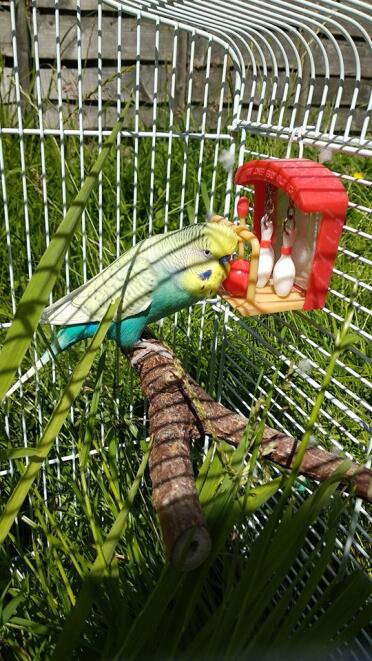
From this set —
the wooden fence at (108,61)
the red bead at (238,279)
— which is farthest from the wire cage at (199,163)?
the red bead at (238,279)

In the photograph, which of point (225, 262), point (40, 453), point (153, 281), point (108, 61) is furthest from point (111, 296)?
point (108, 61)

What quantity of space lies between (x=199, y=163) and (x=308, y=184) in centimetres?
32

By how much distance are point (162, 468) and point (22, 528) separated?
2.30 feet

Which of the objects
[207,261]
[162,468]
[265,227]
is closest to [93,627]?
[162,468]

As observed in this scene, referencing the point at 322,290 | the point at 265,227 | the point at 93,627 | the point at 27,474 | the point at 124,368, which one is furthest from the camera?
the point at 124,368

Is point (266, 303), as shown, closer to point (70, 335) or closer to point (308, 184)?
point (308, 184)

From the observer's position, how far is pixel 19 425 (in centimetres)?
119

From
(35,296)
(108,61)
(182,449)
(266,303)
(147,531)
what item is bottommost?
(147,531)

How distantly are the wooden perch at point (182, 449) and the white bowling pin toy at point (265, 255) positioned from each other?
7.6 inches

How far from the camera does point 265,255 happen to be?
957 mm

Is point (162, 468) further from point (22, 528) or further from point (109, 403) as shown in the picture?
Answer: point (22, 528)

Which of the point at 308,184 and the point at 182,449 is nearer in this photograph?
the point at 182,449

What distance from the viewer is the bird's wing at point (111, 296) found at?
89 cm

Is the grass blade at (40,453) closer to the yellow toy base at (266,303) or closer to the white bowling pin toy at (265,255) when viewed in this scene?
the yellow toy base at (266,303)
